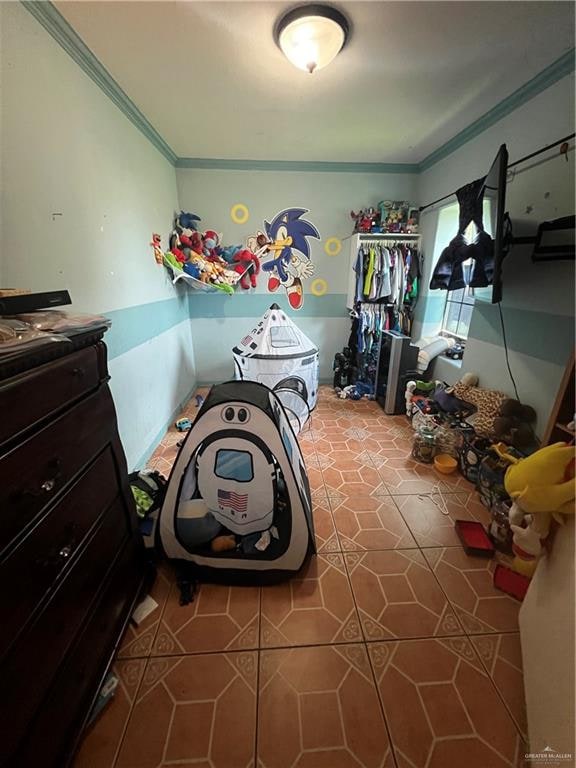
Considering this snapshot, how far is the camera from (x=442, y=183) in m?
2.79

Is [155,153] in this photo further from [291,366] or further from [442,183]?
[442,183]

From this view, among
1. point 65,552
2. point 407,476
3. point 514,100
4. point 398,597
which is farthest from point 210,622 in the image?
point 514,100

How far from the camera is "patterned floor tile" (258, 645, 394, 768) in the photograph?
881mm

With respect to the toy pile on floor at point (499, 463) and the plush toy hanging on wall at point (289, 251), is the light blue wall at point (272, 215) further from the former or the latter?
the toy pile on floor at point (499, 463)

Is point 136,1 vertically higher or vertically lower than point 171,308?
higher

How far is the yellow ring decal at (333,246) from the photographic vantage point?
336 cm

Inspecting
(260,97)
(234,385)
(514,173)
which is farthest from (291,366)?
(514,173)

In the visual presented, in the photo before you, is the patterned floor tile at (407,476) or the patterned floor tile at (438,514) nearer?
the patterned floor tile at (438,514)

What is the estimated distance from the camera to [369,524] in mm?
1705

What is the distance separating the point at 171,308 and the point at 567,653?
3240 mm

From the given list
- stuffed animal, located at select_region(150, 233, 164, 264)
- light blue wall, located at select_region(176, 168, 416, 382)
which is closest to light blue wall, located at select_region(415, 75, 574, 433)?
light blue wall, located at select_region(176, 168, 416, 382)

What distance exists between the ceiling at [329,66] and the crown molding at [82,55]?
0.12ft

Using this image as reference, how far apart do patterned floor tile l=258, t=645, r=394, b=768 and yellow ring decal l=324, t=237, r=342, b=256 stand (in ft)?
11.5

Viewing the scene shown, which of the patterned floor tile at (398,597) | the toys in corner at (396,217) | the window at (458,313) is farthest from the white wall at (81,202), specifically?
the window at (458,313)
